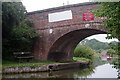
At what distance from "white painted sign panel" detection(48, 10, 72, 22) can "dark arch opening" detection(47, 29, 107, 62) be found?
1.14m

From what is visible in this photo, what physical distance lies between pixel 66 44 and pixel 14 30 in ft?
15.2

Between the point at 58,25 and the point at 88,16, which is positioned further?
the point at 58,25

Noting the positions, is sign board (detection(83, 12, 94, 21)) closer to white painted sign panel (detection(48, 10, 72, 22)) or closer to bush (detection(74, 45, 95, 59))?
white painted sign panel (detection(48, 10, 72, 22))

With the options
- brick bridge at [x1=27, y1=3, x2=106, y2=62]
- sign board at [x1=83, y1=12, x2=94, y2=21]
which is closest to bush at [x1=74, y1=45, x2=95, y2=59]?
brick bridge at [x1=27, y1=3, x2=106, y2=62]

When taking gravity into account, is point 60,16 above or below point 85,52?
above

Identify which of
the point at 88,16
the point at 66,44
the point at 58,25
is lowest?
the point at 66,44

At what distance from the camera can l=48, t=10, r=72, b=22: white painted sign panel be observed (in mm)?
10164

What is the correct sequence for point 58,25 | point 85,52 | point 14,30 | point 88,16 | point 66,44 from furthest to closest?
point 85,52, point 66,44, point 58,25, point 14,30, point 88,16

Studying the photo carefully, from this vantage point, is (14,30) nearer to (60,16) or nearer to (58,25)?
(58,25)

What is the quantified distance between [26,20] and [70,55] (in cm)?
569

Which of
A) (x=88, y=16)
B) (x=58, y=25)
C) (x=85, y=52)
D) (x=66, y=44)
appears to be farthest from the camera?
(x=85, y=52)

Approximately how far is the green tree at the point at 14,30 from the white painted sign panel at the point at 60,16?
5.34ft

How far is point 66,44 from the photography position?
12.6 meters

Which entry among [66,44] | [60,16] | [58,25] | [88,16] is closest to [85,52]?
[66,44]
